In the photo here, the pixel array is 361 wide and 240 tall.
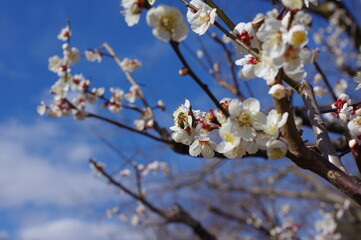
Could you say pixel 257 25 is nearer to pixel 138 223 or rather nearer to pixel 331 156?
pixel 331 156

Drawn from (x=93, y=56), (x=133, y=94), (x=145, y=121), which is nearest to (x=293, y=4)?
(x=145, y=121)

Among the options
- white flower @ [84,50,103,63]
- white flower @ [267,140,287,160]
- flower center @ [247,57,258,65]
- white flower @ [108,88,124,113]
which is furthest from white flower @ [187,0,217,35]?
white flower @ [84,50,103,63]

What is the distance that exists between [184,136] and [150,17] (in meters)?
0.39

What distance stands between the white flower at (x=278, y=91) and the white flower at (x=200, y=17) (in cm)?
28

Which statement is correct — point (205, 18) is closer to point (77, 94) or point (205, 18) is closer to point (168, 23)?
point (168, 23)

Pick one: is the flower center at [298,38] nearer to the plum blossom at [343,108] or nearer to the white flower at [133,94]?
the plum blossom at [343,108]

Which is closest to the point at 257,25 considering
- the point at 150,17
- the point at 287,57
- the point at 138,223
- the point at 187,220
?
the point at 287,57

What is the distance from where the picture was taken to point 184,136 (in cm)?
98

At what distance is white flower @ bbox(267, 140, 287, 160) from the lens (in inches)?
31.0

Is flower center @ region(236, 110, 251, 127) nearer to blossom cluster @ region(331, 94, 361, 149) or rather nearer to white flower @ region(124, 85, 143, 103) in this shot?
blossom cluster @ region(331, 94, 361, 149)

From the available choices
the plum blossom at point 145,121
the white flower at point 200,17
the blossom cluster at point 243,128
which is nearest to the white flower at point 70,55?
the plum blossom at point 145,121

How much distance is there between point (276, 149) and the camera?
0.81 metres

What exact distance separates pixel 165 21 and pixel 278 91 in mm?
298

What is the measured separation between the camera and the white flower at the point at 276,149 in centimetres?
79
